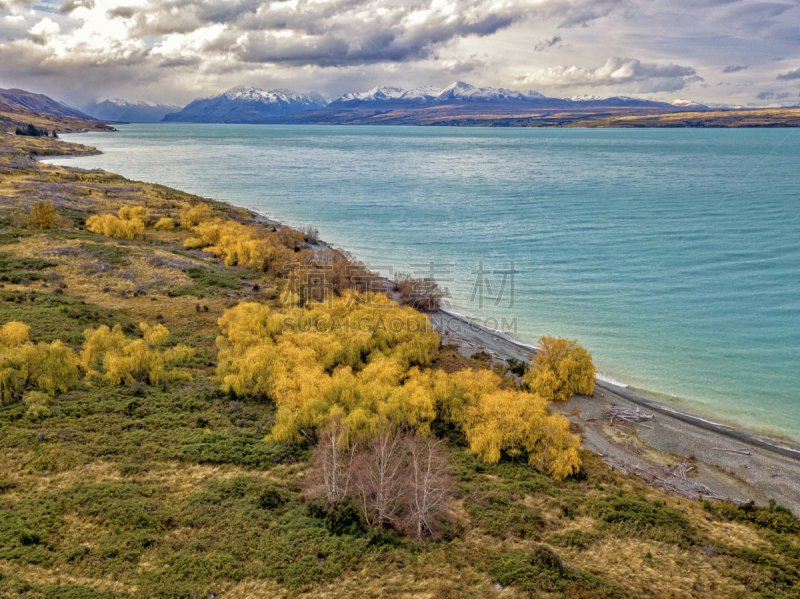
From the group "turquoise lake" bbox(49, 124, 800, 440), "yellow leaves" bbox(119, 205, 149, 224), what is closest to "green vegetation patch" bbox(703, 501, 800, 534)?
"turquoise lake" bbox(49, 124, 800, 440)

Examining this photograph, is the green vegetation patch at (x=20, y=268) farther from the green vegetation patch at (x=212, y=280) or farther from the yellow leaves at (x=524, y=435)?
the yellow leaves at (x=524, y=435)

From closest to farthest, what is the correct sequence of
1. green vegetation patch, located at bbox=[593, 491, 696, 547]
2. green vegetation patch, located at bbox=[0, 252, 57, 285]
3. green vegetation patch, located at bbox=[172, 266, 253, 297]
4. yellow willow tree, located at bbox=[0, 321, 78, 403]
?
1. green vegetation patch, located at bbox=[593, 491, 696, 547]
2. yellow willow tree, located at bbox=[0, 321, 78, 403]
3. green vegetation patch, located at bbox=[0, 252, 57, 285]
4. green vegetation patch, located at bbox=[172, 266, 253, 297]

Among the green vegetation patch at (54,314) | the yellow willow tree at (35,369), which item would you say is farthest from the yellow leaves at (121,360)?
the green vegetation patch at (54,314)

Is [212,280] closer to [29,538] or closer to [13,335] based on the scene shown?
[13,335]

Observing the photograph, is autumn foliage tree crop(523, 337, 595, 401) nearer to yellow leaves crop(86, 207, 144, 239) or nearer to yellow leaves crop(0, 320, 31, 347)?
yellow leaves crop(0, 320, 31, 347)

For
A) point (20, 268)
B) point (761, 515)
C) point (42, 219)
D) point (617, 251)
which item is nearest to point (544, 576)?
point (761, 515)
